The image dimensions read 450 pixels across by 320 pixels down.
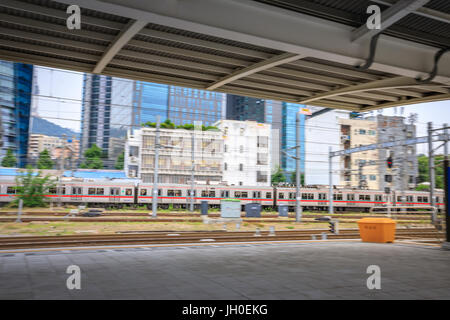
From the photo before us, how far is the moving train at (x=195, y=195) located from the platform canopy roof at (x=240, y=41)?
27.0 m

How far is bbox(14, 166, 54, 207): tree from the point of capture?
34.4m

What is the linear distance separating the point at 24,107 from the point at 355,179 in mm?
66908

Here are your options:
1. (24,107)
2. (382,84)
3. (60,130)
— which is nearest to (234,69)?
(382,84)

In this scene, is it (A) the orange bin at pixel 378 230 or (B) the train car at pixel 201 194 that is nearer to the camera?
(A) the orange bin at pixel 378 230

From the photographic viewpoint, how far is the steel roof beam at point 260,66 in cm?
989

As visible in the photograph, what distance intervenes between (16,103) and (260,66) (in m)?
68.9

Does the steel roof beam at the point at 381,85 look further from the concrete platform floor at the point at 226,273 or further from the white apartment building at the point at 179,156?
the white apartment building at the point at 179,156

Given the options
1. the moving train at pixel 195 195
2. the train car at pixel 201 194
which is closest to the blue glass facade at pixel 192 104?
the moving train at pixel 195 195

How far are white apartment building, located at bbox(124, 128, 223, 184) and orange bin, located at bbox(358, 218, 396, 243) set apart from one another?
40.1 metres

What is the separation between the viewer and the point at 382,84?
12523mm

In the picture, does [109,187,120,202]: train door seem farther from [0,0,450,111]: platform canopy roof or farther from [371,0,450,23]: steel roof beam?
[371,0,450,23]: steel roof beam

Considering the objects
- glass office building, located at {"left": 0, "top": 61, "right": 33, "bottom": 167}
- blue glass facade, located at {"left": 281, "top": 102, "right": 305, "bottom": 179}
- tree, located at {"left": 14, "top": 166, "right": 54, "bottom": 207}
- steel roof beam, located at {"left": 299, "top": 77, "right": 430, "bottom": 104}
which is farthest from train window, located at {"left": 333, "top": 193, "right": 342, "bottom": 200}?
blue glass facade, located at {"left": 281, "top": 102, "right": 305, "bottom": 179}

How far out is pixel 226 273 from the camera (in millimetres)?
7859
